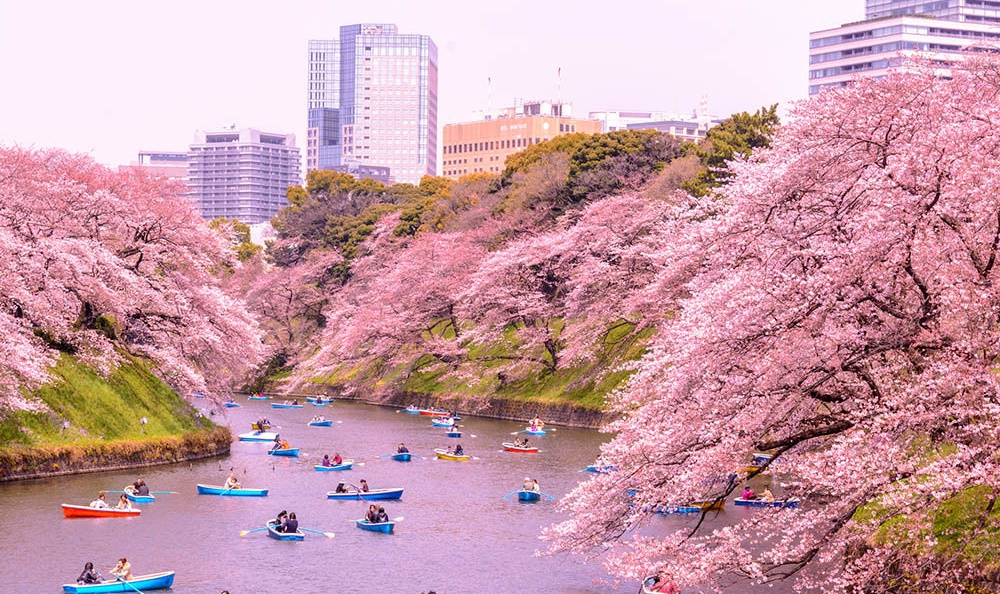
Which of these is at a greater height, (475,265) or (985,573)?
(475,265)

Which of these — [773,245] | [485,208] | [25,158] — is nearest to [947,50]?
[485,208]

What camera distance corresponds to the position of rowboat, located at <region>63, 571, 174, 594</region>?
29.3 meters

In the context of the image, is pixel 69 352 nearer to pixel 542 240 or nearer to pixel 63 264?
pixel 63 264

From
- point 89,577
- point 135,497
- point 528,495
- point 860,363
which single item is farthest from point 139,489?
point 860,363

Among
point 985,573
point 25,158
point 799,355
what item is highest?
point 25,158

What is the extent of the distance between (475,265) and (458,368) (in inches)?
331

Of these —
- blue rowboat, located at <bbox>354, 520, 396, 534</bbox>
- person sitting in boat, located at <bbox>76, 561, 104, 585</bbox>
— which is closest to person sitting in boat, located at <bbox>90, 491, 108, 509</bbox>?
person sitting in boat, located at <bbox>76, 561, 104, 585</bbox>

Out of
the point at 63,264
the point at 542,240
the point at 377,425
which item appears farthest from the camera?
the point at 542,240

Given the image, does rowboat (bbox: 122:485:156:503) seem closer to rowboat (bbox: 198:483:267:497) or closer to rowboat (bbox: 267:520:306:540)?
rowboat (bbox: 198:483:267:497)

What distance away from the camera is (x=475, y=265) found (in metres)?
87.2

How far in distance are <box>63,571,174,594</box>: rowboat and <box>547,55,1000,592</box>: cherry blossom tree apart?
38.5 feet

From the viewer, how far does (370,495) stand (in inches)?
1790

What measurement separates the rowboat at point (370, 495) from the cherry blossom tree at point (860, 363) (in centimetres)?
2113

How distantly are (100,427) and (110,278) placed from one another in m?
6.67
